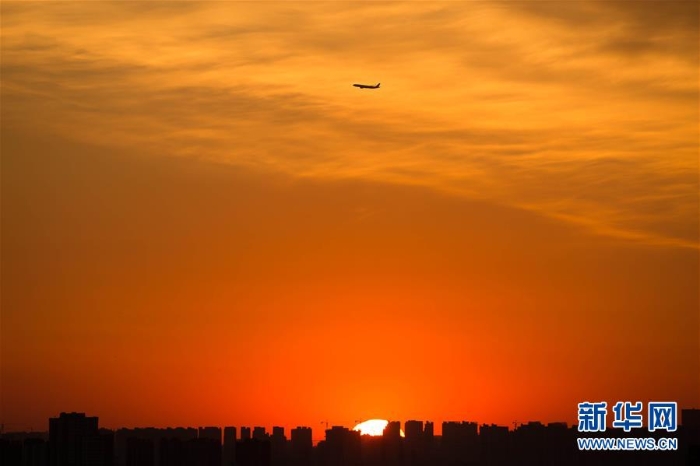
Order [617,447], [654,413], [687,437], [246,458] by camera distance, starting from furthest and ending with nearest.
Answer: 1. [246,458]
2. [687,437]
3. [617,447]
4. [654,413]

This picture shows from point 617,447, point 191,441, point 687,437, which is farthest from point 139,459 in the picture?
point 617,447

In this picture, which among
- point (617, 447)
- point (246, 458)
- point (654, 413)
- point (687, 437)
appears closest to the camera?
point (654, 413)

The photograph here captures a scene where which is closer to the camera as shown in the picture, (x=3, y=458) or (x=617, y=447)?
(x=617, y=447)

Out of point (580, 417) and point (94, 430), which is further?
point (94, 430)

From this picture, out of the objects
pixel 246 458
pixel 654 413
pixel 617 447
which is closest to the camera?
pixel 654 413

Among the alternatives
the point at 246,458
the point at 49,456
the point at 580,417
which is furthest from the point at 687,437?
the point at 49,456

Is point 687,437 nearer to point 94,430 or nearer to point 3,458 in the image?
point 94,430

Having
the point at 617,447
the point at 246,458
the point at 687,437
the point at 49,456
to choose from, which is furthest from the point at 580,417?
the point at 49,456

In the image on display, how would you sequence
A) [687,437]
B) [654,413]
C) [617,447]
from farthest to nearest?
[687,437]
[617,447]
[654,413]

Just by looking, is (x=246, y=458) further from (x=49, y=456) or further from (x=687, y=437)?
(x=687, y=437)
